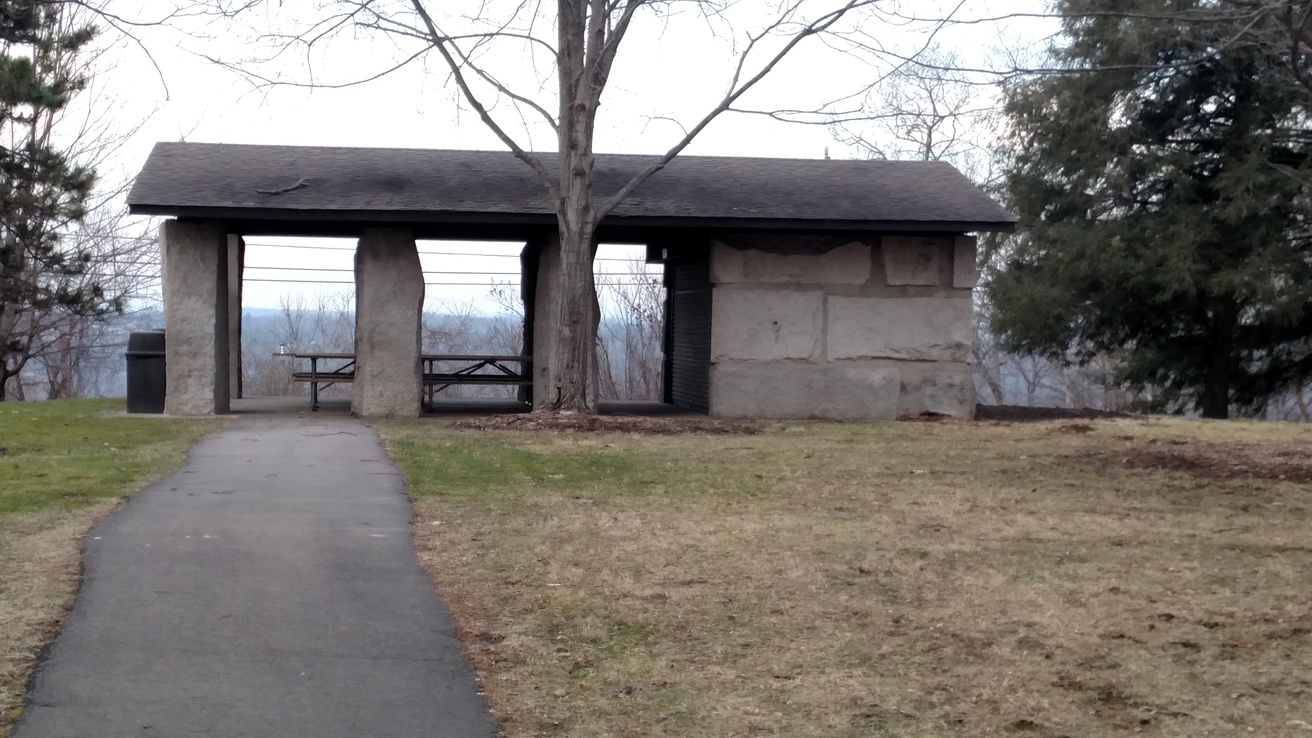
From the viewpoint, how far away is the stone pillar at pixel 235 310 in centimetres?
2088

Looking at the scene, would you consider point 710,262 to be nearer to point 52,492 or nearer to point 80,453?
point 80,453

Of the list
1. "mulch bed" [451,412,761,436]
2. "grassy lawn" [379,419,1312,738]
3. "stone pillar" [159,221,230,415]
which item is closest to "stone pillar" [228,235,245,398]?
"stone pillar" [159,221,230,415]

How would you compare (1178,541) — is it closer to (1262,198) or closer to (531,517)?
(531,517)

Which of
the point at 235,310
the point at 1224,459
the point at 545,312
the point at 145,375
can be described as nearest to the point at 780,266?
the point at 545,312

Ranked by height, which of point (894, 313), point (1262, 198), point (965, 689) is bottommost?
point (965, 689)

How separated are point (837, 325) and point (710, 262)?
189 cm

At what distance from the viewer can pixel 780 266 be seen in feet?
57.7

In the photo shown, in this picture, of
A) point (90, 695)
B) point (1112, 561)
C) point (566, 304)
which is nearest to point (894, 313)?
point (566, 304)

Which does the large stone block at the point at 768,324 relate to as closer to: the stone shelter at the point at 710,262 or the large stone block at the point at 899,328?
the stone shelter at the point at 710,262

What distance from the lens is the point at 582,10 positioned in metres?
16.4

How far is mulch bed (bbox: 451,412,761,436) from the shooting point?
49.2ft

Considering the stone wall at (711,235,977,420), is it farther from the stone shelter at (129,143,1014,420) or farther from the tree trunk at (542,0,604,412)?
the tree trunk at (542,0,604,412)

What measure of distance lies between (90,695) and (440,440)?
8.87 metres

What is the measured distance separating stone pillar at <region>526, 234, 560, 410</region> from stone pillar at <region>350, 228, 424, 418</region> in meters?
1.69
